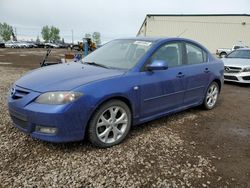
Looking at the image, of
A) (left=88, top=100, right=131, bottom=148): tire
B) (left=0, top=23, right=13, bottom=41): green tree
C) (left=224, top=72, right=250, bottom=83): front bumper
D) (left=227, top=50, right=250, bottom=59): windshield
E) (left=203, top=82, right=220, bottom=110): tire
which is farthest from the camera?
(left=0, top=23, right=13, bottom=41): green tree

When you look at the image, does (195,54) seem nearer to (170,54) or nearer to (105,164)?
(170,54)

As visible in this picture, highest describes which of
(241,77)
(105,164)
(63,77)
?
(63,77)

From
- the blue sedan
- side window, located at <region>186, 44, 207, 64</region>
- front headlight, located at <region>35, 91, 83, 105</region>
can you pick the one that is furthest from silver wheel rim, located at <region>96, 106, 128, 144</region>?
side window, located at <region>186, 44, 207, 64</region>

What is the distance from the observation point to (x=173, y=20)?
3594cm

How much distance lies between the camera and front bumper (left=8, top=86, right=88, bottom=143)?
295 cm

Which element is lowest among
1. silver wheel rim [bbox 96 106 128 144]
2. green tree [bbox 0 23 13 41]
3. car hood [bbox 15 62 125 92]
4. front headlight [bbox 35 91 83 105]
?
silver wheel rim [bbox 96 106 128 144]

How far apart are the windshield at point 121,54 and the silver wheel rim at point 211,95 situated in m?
2.04

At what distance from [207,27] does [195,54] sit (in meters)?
33.1

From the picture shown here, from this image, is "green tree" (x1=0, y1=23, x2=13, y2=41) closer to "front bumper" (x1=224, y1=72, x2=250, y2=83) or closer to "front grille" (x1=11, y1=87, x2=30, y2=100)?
"front bumper" (x1=224, y1=72, x2=250, y2=83)

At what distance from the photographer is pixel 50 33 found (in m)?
102

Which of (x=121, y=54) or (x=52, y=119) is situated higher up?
(x=121, y=54)

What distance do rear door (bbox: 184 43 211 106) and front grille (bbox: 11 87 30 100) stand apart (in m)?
2.68

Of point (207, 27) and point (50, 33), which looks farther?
point (50, 33)

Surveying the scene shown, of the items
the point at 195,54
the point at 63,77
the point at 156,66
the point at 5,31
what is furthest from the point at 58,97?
the point at 5,31
